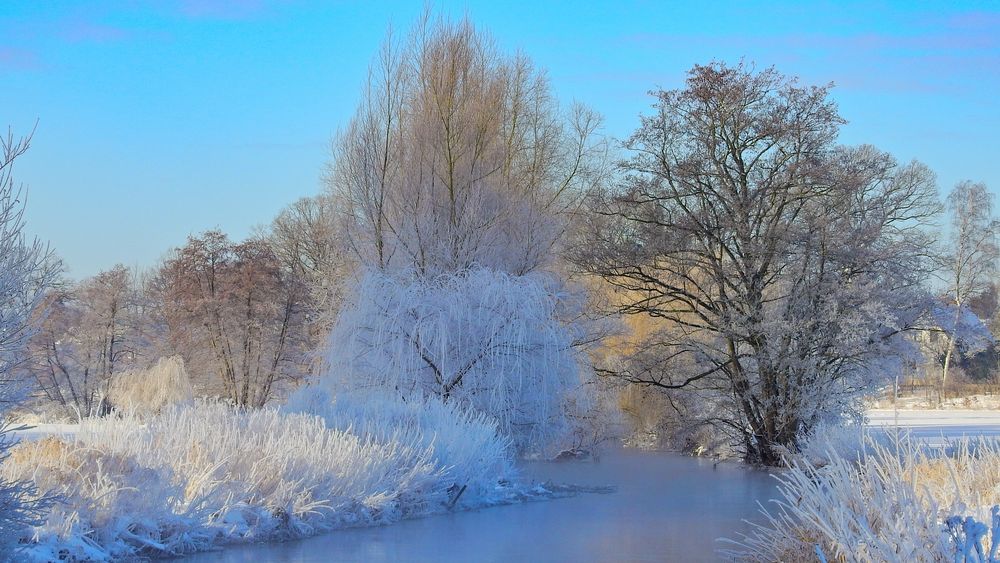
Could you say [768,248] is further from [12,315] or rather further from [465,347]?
[12,315]

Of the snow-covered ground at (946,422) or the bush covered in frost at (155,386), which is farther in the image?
the bush covered in frost at (155,386)

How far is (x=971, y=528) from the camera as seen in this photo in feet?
16.7

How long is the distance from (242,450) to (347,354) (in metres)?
6.62

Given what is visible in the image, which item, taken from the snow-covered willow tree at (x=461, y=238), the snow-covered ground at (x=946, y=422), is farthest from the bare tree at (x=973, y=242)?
the snow-covered willow tree at (x=461, y=238)

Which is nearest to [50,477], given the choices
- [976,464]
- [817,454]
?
[976,464]

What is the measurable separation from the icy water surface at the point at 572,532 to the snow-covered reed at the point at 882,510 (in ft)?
5.89

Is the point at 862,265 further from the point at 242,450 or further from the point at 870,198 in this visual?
the point at 242,450

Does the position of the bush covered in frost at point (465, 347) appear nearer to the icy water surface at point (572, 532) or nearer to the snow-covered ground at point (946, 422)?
the icy water surface at point (572, 532)

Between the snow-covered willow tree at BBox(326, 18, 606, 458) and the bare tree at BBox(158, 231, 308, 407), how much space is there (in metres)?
12.1

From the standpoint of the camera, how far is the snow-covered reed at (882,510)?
5617mm

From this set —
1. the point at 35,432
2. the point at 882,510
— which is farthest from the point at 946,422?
the point at 882,510

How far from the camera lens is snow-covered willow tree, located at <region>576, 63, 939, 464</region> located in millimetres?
19172

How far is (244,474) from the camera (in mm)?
10023

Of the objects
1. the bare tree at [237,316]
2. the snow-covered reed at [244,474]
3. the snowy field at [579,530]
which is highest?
the bare tree at [237,316]
